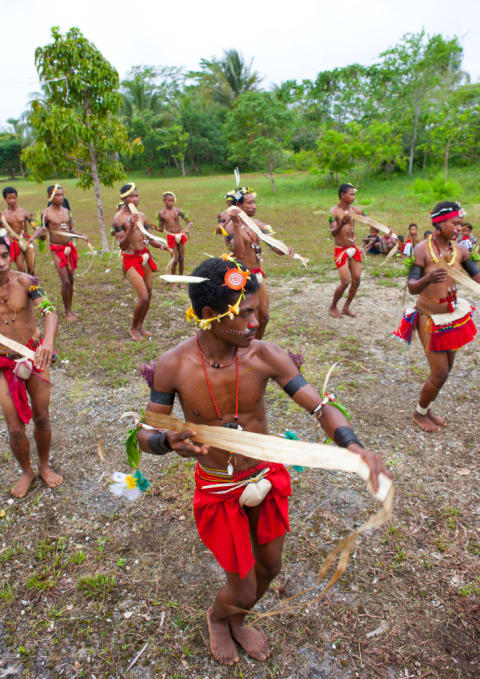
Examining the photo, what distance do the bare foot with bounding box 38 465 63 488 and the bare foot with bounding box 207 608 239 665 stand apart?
190 cm

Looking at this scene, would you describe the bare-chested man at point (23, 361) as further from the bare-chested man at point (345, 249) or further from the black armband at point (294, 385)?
the bare-chested man at point (345, 249)

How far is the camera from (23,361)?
3463 mm

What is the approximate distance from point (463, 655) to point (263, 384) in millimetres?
1861

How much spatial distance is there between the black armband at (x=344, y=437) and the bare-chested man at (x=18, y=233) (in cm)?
781

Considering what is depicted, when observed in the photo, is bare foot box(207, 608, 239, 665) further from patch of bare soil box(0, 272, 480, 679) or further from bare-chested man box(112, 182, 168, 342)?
bare-chested man box(112, 182, 168, 342)

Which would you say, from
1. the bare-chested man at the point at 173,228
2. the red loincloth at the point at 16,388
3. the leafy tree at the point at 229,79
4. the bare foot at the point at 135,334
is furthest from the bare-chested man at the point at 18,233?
the leafy tree at the point at 229,79

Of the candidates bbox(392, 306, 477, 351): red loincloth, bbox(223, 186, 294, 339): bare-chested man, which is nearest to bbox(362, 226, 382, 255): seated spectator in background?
bbox(223, 186, 294, 339): bare-chested man

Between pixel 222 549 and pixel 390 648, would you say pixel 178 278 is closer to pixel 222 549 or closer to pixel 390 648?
pixel 222 549

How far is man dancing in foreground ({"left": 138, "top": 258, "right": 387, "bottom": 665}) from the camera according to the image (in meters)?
2.11

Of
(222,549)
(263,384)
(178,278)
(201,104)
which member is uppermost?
(201,104)

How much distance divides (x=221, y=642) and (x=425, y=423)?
9.44 feet

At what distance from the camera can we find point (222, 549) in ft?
7.23

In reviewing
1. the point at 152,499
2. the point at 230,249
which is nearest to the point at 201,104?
the point at 230,249

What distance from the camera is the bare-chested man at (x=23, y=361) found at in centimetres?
348
